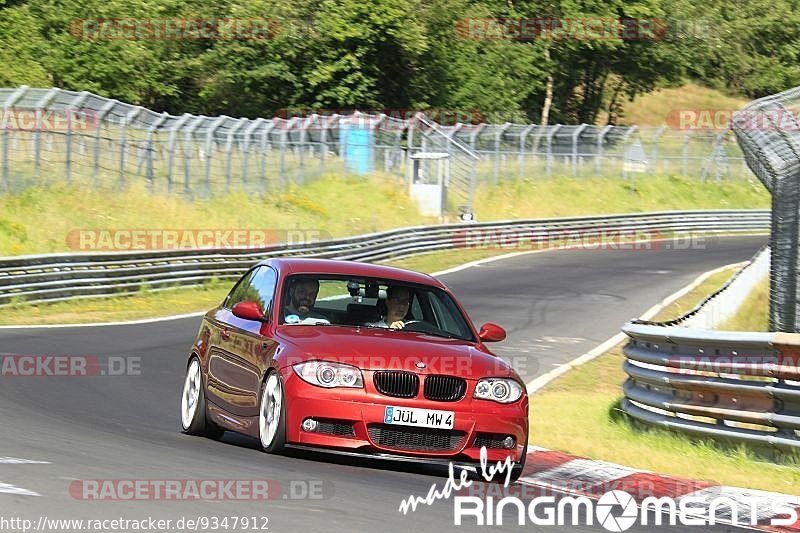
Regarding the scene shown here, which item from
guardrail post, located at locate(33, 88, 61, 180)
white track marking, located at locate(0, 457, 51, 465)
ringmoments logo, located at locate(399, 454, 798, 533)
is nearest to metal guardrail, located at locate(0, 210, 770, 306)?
guardrail post, located at locate(33, 88, 61, 180)

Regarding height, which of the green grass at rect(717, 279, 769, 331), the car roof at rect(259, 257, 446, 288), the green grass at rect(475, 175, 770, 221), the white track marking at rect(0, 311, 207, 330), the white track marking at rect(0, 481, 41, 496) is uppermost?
the car roof at rect(259, 257, 446, 288)

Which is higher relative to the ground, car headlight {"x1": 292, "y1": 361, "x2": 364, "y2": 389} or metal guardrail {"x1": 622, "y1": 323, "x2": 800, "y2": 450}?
car headlight {"x1": 292, "y1": 361, "x2": 364, "y2": 389}

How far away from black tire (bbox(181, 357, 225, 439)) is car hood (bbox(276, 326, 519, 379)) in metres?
1.28

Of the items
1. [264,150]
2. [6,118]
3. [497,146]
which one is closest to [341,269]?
[6,118]

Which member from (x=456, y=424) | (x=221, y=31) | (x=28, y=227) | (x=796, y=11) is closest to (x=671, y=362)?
(x=456, y=424)

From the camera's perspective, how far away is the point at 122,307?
26.2 meters

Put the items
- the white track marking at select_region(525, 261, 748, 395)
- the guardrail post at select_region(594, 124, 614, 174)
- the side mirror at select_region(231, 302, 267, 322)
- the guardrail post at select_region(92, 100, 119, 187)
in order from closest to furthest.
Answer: the side mirror at select_region(231, 302, 267, 322)
the white track marking at select_region(525, 261, 748, 395)
the guardrail post at select_region(92, 100, 119, 187)
the guardrail post at select_region(594, 124, 614, 174)

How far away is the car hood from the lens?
31.8 feet

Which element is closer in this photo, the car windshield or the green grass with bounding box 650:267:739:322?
the car windshield

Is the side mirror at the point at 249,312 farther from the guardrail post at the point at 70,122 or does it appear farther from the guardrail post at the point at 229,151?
the guardrail post at the point at 229,151

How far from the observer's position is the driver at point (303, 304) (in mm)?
10531

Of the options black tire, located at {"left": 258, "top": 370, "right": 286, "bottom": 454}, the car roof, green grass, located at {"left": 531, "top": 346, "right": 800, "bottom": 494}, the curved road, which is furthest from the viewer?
the car roof

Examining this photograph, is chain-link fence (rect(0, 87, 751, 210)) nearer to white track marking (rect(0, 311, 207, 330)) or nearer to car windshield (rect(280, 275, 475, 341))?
white track marking (rect(0, 311, 207, 330))

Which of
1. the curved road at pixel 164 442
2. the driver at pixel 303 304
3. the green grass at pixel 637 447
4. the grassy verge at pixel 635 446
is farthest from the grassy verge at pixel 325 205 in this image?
the driver at pixel 303 304
